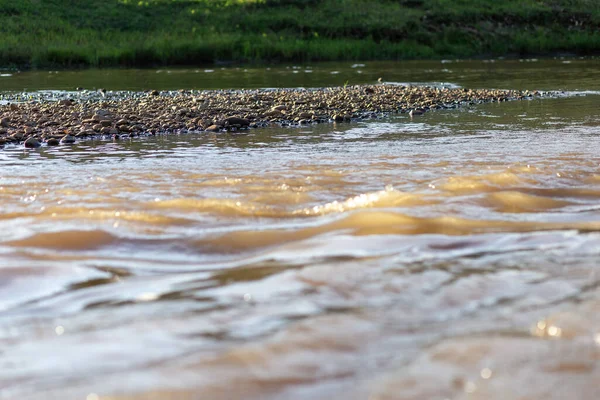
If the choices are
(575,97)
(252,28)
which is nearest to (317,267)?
(575,97)

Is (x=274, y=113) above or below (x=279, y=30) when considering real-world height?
below

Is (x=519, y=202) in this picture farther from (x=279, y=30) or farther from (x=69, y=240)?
(x=279, y=30)

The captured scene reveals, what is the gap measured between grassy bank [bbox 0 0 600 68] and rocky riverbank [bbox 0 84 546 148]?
12.2 m

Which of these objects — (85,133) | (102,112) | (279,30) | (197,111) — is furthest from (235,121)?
(279,30)

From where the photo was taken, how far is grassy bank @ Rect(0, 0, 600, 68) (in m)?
25.8

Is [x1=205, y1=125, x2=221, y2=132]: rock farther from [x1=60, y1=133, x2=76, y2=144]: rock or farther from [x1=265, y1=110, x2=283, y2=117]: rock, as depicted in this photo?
[x1=60, y1=133, x2=76, y2=144]: rock

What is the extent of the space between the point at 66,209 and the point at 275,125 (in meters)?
5.58

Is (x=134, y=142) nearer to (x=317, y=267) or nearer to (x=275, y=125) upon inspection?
(x=275, y=125)

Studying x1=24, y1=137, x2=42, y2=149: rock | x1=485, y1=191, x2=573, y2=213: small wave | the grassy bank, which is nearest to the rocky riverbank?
x1=24, y1=137, x2=42, y2=149: rock

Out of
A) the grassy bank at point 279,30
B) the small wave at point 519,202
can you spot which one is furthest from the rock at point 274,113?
the grassy bank at point 279,30

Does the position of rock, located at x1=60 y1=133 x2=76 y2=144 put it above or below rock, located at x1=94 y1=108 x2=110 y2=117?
below

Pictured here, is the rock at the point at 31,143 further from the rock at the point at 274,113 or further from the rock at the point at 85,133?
the rock at the point at 274,113

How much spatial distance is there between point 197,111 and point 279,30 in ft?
68.4

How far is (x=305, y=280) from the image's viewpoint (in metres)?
2.58
